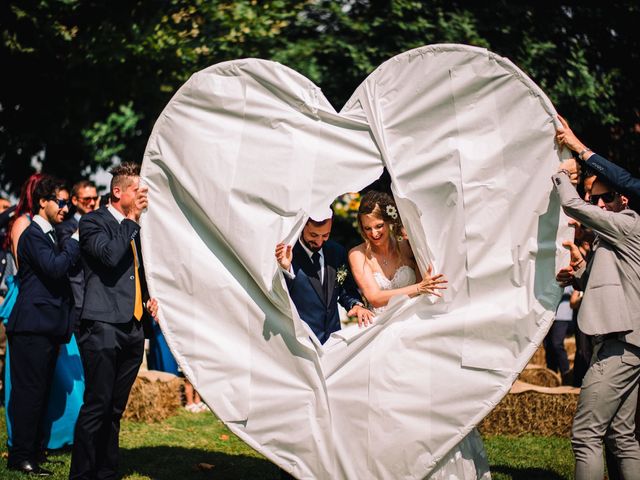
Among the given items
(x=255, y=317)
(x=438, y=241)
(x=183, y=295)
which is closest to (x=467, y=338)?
(x=438, y=241)

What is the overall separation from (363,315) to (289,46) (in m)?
8.96

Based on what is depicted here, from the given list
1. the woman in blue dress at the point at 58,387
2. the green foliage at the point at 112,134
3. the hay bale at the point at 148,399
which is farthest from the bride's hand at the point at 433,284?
the green foliage at the point at 112,134

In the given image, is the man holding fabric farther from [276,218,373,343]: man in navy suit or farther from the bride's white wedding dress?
the bride's white wedding dress

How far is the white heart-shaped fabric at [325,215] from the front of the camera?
5.09 metres

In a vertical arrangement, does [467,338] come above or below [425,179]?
below

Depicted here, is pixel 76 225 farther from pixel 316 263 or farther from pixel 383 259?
pixel 383 259

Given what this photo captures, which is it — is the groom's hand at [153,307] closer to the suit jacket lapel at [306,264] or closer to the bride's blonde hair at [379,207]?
the suit jacket lapel at [306,264]

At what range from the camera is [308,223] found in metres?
5.79

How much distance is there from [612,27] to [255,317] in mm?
10873

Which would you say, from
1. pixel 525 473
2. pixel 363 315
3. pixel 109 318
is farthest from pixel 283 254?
pixel 525 473

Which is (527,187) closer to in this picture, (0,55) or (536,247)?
(536,247)

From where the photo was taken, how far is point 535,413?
7.69 metres

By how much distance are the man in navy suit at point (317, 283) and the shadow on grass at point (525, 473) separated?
1944 millimetres

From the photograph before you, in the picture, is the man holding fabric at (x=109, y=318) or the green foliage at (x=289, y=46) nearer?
the man holding fabric at (x=109, y=318)
